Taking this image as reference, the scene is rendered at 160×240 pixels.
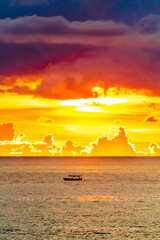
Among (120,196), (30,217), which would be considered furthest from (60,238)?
(120,196)

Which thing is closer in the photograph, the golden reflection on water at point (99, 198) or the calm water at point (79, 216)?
the calm water at point (79, 216)

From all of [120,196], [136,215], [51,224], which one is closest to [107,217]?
[136,215]

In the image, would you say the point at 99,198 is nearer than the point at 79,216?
No

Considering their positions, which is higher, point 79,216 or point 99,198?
point 99,198

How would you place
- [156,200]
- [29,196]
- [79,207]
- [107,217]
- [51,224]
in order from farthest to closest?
A: [29,196]
[156,200]
[79,207]
[107,217]
[51,224]

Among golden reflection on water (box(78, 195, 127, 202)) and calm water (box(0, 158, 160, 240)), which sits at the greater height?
golden reflection on water (box(78, 195, 127, 202))

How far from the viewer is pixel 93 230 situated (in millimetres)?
79125

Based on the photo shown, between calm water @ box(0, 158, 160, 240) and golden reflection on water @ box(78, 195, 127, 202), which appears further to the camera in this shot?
golden reflection on water @ box(78, 195, 127, 202)

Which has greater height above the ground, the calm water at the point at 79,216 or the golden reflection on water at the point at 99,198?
the golden reflection on water at the point at 99,198

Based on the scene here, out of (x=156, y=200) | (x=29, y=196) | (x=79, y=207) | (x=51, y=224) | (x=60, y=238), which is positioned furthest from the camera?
(x=29, y=196)

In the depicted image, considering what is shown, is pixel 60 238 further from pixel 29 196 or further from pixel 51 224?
pixel 29 196

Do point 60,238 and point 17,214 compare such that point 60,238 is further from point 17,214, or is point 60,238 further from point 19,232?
point 17,214

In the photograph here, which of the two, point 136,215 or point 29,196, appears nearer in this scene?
point 136,215

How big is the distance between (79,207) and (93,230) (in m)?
29.2
